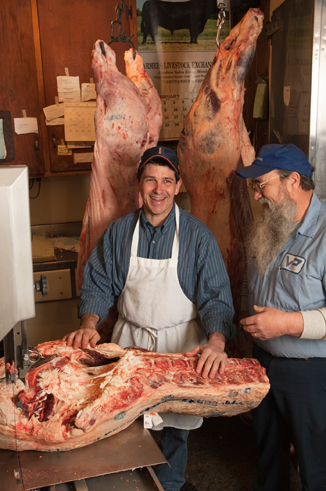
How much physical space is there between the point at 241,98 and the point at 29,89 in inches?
73.0

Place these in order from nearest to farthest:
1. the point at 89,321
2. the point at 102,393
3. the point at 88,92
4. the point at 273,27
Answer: the point at 102,393 → the point at 89,321 → the point at 273,27 → the point at 88,92

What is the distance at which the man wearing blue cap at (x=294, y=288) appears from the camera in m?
1.78

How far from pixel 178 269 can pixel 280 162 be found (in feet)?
2.04

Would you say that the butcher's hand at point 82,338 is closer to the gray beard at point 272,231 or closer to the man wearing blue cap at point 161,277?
the man wearing blue cap at point 161,277

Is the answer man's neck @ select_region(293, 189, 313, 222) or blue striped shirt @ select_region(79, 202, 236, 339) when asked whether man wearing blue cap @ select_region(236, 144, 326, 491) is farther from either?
blue striped shirt @ select_region(79, 202, 236, 339)

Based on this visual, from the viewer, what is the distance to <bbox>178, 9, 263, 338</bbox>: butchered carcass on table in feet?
7.81

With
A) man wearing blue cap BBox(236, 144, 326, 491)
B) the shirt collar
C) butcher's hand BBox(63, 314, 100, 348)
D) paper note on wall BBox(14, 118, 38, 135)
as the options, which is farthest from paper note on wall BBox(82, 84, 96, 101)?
butcher's hand BBox(63, 314, 100, 348)

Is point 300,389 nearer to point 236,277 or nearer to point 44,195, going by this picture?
point 236,277

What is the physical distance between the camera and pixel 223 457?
2773mm

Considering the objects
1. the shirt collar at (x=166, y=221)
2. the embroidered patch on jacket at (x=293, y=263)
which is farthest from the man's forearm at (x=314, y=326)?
the shirt collar at (x=166, y=221)

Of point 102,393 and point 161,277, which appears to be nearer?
point 102,393

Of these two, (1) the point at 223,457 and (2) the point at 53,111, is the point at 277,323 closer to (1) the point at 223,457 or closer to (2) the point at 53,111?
(1) the point at 223,457

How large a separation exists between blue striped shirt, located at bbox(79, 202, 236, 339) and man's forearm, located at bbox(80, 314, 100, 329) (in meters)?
0.03

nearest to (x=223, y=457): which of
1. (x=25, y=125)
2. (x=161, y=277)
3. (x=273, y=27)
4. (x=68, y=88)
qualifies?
(x=161, y=277)
